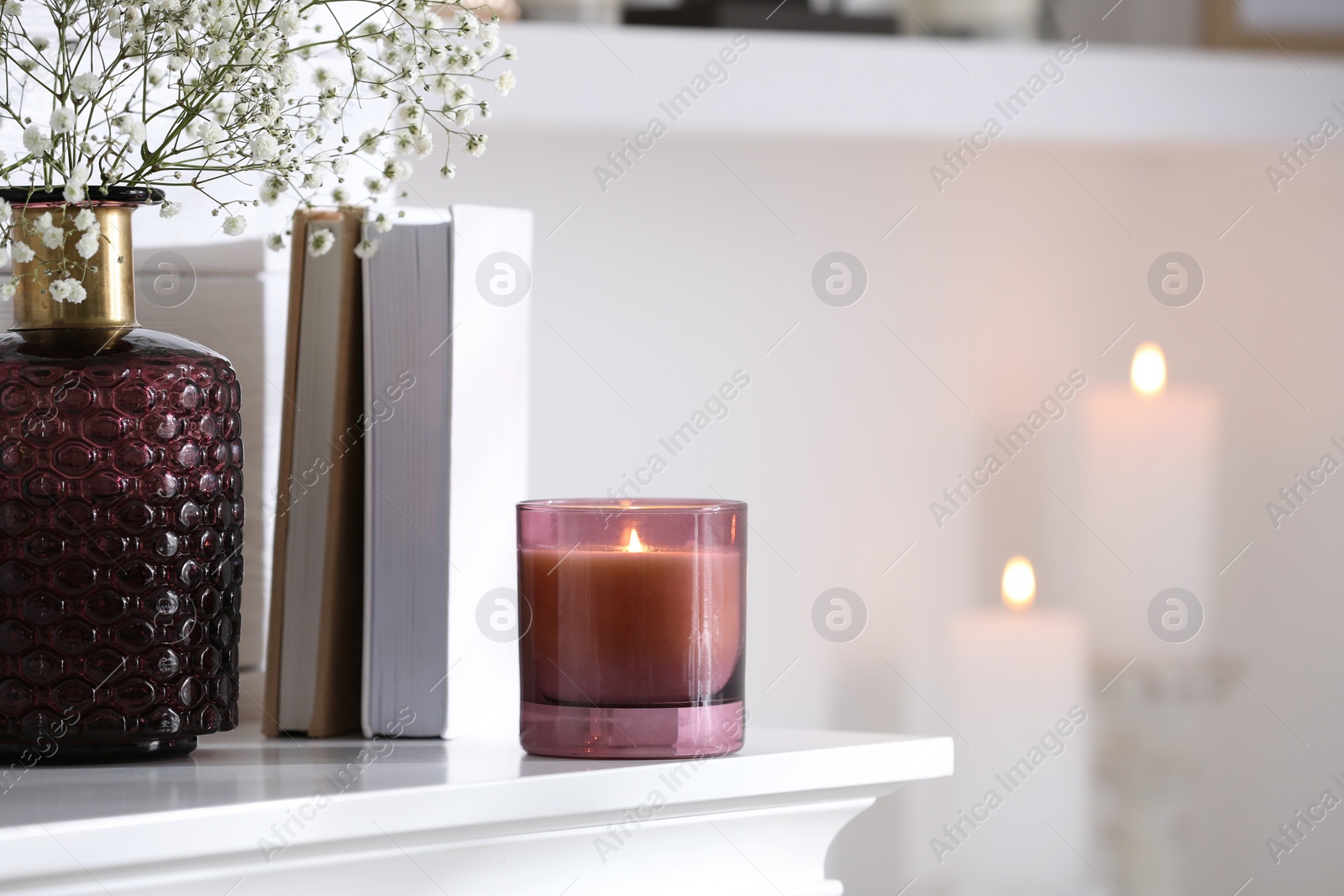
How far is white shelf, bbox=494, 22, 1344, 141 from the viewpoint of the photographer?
3.20 ft

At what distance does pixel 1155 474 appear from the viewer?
1138 millimetres

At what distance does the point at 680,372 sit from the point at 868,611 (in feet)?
0.99

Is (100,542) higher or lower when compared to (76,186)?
lower

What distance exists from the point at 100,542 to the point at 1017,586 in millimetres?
879

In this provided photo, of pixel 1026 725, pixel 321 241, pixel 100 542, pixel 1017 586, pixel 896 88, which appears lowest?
pixel 1026 725

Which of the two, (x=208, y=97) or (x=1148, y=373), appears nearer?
(x=208, y=97)

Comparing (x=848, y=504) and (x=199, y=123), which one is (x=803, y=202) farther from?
(x=199, y=123)

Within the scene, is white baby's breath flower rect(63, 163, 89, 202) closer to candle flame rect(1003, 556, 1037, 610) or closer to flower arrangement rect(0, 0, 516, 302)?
flower arrangement rect(0, 0, 516, 302)

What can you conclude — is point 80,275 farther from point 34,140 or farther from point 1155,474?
point 1155,474

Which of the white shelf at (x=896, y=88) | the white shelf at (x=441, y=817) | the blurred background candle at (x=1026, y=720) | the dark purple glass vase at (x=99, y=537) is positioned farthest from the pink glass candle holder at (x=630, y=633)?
the blurred background candle at (x=1026, y=720)

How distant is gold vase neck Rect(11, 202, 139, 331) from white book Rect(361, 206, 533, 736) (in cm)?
10

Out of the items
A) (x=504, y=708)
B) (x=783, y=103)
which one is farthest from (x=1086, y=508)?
(x=504, y=708)

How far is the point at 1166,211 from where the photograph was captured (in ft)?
4.26

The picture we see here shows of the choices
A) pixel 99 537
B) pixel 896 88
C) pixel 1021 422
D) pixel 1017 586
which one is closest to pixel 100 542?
pixel 99 537
